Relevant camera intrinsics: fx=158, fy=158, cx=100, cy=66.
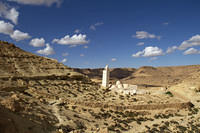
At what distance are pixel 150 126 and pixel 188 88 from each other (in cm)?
1880

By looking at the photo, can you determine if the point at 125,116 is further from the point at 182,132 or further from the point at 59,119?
the point at 59,119

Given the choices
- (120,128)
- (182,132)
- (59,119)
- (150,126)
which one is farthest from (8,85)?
(182,132)

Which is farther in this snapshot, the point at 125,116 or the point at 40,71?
the point at 40,71

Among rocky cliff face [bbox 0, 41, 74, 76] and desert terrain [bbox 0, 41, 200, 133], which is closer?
desert terrain [bbox 0, 41, 200, 133]

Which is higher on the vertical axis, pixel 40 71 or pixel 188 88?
pixel 40 71

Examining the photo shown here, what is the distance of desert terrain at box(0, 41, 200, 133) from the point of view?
27.7ft

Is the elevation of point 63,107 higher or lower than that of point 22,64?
lower

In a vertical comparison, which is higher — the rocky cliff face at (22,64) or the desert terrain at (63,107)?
the rocky cliff face at (22,64)

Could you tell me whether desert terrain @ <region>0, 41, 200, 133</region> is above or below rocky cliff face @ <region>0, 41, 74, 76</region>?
below

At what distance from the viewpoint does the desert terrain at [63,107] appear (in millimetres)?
8438

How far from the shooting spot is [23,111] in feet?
28.3

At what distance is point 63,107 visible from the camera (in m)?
12.6

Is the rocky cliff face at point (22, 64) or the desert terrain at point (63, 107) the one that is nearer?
the desert terrain at point (63, 107)

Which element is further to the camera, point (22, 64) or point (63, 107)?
point (22, 64)
